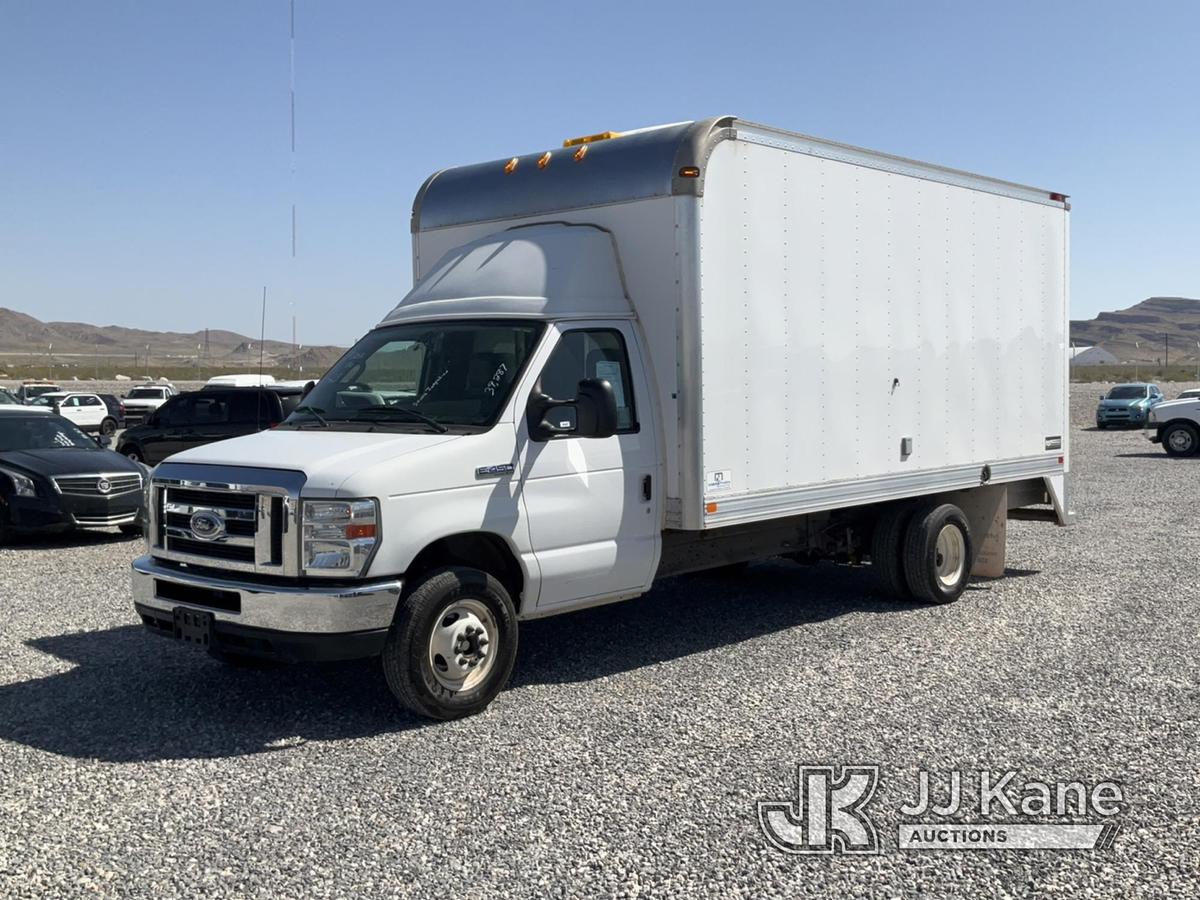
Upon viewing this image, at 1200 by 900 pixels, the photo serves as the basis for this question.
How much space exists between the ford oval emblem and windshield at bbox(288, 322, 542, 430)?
98cm

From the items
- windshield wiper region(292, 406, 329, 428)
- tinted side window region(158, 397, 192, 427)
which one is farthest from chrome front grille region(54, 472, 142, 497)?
windshield wiper region(292, 406, 329, 428)

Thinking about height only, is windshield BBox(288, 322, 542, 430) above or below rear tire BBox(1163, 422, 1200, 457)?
above

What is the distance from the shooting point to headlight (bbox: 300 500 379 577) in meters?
6.23

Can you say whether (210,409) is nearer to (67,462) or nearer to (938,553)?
(67,462)

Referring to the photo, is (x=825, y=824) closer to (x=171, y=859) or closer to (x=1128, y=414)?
(x=171, y=859)

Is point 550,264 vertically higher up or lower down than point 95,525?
higher up

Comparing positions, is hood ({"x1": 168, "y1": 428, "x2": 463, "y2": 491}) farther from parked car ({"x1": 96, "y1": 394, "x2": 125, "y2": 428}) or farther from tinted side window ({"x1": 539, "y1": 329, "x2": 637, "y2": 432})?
parked car ({"x1": 96, "y1": 394, "x2": 125, "y2": 428})

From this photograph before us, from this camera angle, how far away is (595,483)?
24.0ft

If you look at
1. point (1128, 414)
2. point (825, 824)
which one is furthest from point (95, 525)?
point (1128, 414)

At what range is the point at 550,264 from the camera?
25.0 feet

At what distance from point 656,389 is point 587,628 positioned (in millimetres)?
→ 2278

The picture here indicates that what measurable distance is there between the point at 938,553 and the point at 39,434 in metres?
10.7

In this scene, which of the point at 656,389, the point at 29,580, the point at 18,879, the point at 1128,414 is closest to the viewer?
the point at 18,879

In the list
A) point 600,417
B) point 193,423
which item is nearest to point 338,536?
point 600,417
